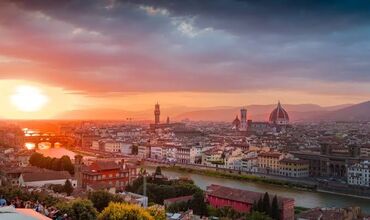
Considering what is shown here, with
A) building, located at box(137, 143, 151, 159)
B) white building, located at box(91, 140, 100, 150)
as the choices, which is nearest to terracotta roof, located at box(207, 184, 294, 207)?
building, located at box(137, 143, 151, 159)

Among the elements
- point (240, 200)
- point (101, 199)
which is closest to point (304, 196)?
point (240, 200)

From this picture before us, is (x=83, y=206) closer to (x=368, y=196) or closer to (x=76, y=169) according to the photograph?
(x=76, y=169)

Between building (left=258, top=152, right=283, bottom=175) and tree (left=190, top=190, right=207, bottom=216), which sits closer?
tree (left=190, top=190, right=207, bottom=216)

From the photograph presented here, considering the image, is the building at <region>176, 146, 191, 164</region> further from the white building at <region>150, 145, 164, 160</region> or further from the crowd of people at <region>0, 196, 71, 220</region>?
the crowd of people at <region>0, 196, 71, 220</region>

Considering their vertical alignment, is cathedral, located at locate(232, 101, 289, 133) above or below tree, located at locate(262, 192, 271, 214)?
above

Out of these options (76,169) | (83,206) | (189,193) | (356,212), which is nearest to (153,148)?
(76,169)

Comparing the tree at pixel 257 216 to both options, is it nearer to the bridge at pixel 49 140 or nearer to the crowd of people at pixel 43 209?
the crowd of people at pixel 43 209
